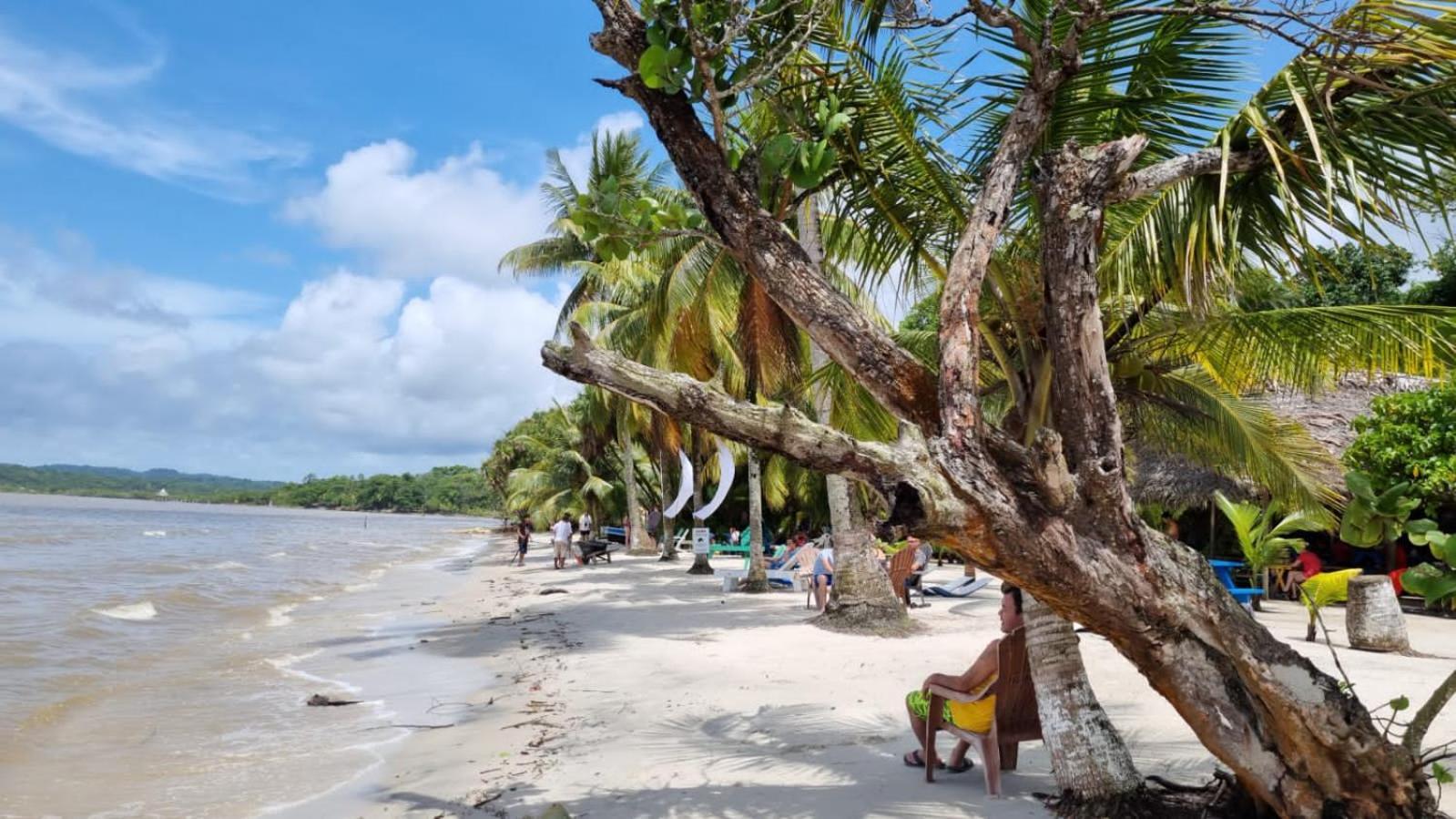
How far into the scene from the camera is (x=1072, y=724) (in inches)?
151

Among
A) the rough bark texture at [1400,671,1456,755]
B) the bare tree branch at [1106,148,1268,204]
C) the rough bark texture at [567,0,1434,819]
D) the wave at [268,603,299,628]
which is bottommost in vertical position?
the wave at [268,603,299,628]

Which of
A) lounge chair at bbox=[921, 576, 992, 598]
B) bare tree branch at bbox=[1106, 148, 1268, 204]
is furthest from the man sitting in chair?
lounge chair at bbox=[921, 576, 992, 598]

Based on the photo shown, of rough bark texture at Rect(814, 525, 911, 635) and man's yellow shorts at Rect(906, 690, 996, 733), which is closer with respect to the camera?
man's yellow shorts at Rect(906, 690, 996, 733)

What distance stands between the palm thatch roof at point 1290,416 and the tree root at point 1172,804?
393 inches

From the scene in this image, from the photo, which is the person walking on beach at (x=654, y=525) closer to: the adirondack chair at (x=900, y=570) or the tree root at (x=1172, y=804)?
the adirondack chair at (x=900, y=570)

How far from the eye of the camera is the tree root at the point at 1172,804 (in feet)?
11.5

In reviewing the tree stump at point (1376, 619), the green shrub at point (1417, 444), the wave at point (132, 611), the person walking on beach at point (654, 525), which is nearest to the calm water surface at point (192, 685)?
the wave at point (132, 611)

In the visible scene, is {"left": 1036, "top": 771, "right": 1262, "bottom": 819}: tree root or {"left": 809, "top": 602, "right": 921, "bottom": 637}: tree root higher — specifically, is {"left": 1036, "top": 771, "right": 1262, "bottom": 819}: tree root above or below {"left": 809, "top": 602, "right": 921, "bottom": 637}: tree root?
above

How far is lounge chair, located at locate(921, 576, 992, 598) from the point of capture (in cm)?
1383

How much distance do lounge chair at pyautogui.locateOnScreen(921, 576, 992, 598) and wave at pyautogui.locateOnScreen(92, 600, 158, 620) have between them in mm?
11725

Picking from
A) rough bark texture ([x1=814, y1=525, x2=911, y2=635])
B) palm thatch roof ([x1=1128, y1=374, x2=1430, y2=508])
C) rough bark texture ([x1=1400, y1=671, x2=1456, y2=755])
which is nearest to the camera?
rough bark texture ([x1=1400, y1=671, x2=1456, y2=755])

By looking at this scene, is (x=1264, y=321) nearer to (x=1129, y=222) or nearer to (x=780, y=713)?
(x=1129, y=222)

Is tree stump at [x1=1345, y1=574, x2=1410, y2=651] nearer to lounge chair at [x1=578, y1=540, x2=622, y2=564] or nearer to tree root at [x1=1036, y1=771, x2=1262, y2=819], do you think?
tree root at [x1=1036, y1=771, x2=1262, y2=819]

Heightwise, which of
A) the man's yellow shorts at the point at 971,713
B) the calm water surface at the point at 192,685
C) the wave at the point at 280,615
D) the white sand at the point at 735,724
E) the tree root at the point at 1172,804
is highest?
the man's yellow shorts at the point at 971,713
